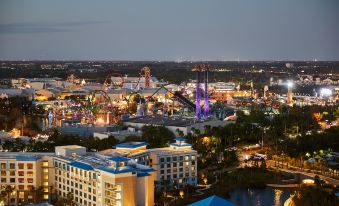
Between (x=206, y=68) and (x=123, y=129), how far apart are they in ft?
19.1

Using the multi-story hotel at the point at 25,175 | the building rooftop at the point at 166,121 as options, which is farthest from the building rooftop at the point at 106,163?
the building rooftop at the point at 166,121

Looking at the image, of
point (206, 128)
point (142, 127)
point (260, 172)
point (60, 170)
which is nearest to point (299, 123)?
point (206, 128)

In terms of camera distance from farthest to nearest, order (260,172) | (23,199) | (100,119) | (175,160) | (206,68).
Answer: (206,68) < (100,119) < (260,172) < (175,160) < (23,199)

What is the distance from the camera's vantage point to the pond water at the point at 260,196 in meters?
10.3

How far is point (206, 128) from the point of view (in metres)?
16.8

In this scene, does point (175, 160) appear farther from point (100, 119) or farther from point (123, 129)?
point (100, 119)

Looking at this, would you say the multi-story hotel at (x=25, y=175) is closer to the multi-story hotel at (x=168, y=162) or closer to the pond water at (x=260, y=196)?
the multi-story hotel at (x=168, y=162)

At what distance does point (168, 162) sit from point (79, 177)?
2304 millimetres

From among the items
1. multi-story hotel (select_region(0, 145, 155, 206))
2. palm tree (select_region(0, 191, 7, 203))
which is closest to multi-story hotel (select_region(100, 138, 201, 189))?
multi-story hotel (select_region(0, 145, 155, 206))

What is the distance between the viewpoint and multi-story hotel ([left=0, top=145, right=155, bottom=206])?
860cm

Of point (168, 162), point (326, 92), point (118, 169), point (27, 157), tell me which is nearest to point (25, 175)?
point (27, 157)

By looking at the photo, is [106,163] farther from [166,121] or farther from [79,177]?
[166,121]

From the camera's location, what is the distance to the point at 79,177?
9398 millimetres

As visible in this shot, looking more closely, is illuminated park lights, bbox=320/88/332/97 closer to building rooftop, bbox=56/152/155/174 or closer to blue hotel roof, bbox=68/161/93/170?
building rooftop, bbox=56/152/155/174
